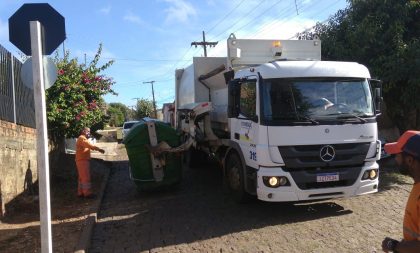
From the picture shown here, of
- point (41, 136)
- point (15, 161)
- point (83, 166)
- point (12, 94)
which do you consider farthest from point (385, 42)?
point (41, 136)

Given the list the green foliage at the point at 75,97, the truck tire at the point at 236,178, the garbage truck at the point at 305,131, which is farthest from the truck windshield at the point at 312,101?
the green foliage at the point at 75,97

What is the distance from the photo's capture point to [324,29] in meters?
14.1

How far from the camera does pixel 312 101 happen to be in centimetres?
764

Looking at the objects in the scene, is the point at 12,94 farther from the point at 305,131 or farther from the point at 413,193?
the point at 413,193

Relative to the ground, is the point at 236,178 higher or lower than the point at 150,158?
lower

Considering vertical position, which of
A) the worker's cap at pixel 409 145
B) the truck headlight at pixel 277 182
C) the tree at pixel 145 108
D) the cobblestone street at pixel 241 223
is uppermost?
the tree at pixel 145 108

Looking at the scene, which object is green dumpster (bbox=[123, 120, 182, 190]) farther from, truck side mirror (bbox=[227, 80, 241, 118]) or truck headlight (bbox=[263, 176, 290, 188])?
truck headlight (bbox=[263, 176, 290, 188])

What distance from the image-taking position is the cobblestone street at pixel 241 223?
6.57 meters

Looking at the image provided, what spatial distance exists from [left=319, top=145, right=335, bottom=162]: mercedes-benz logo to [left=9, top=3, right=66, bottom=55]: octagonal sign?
4.31 m

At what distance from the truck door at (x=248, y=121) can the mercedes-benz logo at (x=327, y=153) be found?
1.03 m

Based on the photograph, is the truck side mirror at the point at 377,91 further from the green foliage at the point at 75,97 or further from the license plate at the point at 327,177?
the green foliage at the point at 75,97

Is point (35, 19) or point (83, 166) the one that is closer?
point (35, 19)

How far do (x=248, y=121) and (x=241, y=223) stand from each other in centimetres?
170

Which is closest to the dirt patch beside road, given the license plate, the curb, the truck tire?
the curb
